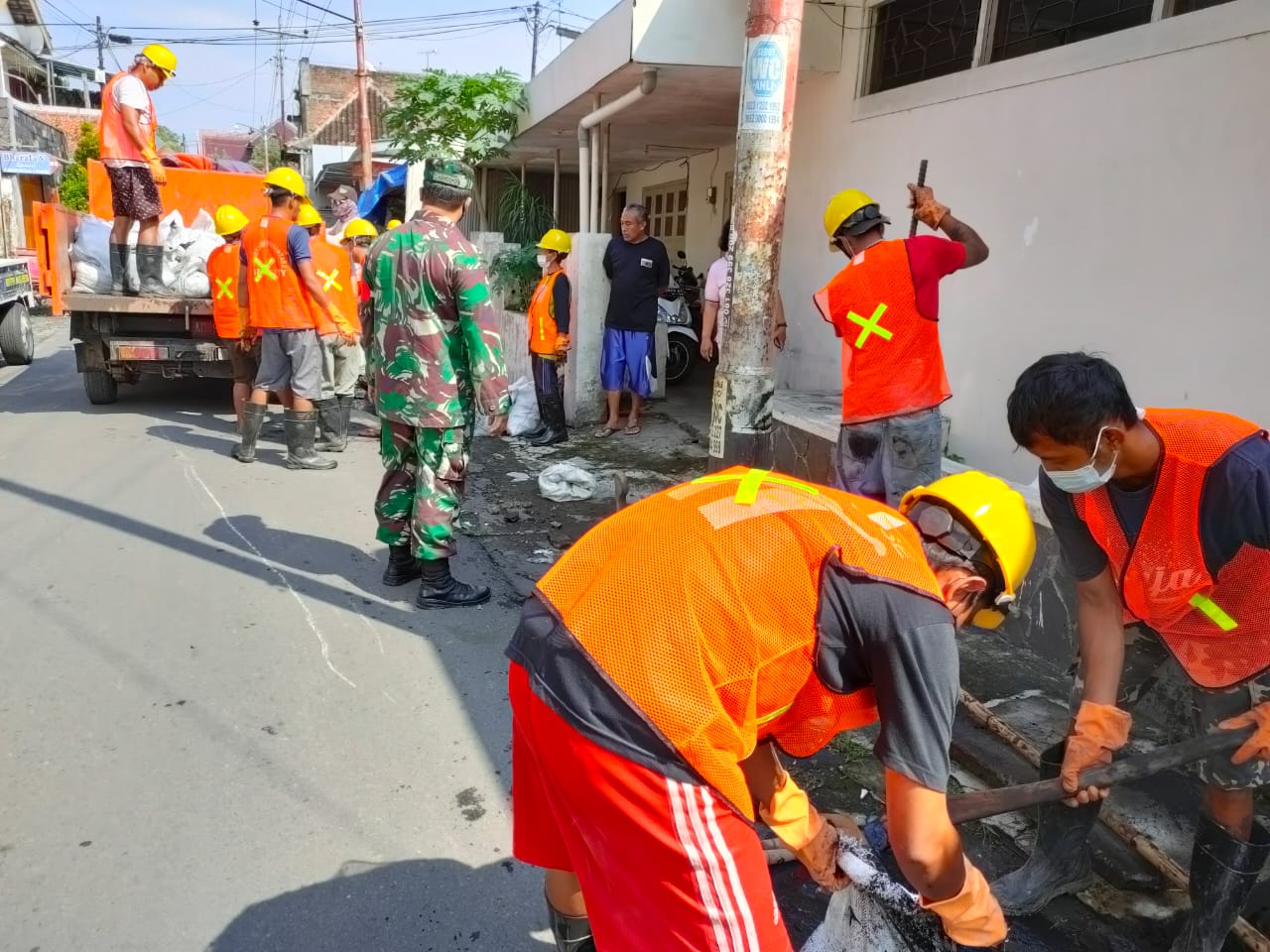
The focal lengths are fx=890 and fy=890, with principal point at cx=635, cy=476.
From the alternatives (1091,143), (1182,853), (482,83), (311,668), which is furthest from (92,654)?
(482,83)

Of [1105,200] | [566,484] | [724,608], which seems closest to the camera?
[724,608]

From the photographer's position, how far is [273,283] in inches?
237

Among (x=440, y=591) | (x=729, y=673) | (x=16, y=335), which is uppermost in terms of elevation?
(x=729, y=673)

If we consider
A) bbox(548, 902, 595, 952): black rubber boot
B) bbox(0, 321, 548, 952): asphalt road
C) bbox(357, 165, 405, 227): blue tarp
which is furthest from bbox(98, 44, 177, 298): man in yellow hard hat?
bbox(548, 902, 595, 952): black rubber boot

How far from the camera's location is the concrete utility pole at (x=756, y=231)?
11.7 feet

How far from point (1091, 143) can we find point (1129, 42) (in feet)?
1.47

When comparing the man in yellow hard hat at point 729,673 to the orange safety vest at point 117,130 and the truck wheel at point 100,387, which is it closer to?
the orange safety vest at point 117,130

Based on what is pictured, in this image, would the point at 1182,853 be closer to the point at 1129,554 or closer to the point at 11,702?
the point at 1129,554

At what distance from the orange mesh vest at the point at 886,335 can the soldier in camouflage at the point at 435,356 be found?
1.59m

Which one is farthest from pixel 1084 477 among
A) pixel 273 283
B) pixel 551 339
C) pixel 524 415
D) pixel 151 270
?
pixel 151 270

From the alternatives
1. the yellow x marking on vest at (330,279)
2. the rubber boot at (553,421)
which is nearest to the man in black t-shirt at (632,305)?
the rubber boot at (553,421)

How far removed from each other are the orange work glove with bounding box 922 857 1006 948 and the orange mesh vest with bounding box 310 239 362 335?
5692mm

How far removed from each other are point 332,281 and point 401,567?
3.16 metres

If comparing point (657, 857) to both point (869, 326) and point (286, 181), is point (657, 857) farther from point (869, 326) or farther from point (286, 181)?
point (286, 181)
